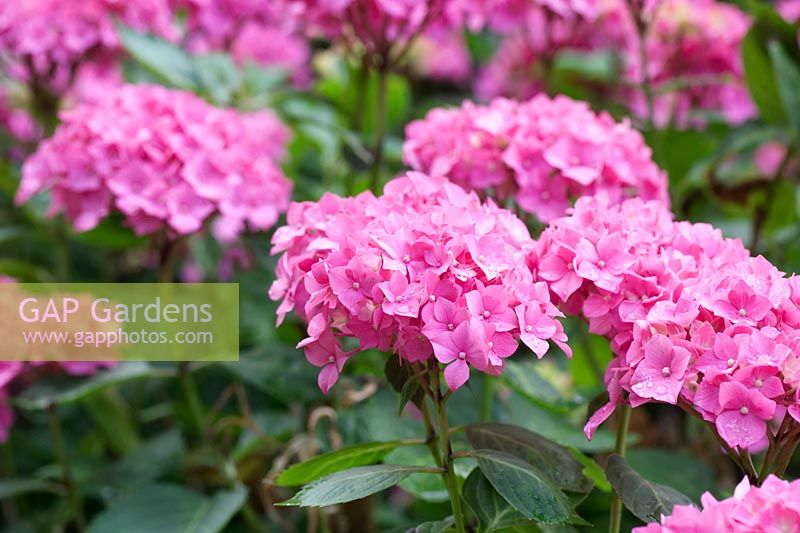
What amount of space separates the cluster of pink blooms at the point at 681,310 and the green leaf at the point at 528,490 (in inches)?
2.3

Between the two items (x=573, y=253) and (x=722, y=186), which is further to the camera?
(x=722, y=186)

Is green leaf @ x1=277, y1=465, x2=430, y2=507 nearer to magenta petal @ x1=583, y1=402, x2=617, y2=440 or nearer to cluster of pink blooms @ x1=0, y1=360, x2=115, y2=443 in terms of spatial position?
magenta petal @ x1=583, y1=402, x2=617, y2=440

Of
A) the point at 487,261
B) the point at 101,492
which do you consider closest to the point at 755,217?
the point at 487,261

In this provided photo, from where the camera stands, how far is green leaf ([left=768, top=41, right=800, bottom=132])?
145 cm

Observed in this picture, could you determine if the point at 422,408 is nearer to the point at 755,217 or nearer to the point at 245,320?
the point at 245,320

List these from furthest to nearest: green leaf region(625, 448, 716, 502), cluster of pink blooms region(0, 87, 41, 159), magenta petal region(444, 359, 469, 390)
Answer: cluster of pink blooms region(0, 87, 41, 159) < green leaf region(625, 448, 716, 502) < magenta petal region(444, 359, 469, 390)

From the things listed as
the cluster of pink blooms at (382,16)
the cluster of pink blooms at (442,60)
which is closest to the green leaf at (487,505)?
the cluster of pink blooms at (382,16)

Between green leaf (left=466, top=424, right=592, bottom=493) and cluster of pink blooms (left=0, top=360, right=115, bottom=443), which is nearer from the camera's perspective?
green leaf (left=466, top=424, right=592, bottom=493)

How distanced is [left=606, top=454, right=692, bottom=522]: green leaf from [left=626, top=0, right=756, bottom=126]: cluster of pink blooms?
916 millimetres

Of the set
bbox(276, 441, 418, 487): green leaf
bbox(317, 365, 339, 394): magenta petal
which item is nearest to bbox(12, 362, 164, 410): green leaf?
bbox(276, 441, 418, 487): green leaf

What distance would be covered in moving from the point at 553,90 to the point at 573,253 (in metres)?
1.10

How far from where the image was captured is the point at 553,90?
A: 186cm

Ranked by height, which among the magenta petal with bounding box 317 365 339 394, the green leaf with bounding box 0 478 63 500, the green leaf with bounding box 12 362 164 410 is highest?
the magenta petal with bounding box 317 365 339 394

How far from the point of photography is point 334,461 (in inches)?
35.7
